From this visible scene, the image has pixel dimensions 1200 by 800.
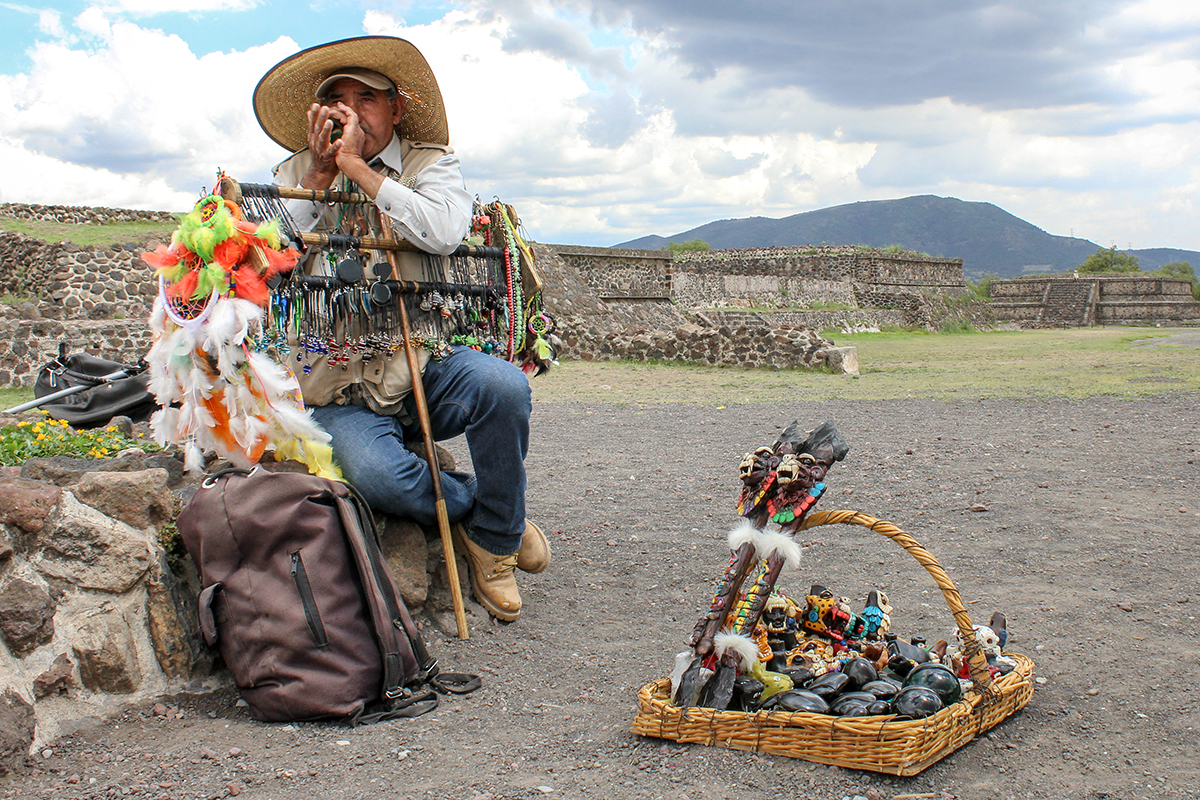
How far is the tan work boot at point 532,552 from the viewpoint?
10.8 feet

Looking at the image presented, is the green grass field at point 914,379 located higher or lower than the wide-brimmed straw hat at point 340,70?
lower

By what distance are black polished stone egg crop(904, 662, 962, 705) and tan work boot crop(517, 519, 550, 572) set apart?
1518mm

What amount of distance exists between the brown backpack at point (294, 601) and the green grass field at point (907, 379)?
7792mm

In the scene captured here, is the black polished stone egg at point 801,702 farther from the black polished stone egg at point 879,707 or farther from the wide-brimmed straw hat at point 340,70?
the wide-brimmed straw hat at point 340,70

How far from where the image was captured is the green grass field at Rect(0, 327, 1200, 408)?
33.4ft

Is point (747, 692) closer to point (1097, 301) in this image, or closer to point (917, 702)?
point (917, 702)

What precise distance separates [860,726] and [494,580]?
155 centimetres

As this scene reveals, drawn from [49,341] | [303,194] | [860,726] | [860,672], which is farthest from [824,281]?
[860,726]

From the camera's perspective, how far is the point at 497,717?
7.94 ft

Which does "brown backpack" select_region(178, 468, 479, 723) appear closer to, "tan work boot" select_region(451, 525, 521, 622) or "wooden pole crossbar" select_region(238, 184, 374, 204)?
"tan work boot" select_region(451, 525, 521, 622)

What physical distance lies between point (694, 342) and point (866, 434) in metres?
9.03

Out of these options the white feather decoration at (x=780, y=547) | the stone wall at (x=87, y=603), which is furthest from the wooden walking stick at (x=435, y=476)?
the white feather decoration at (x=780, y=547)

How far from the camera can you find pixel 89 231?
19781 millimetres

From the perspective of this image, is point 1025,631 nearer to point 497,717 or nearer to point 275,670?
point 497,717
